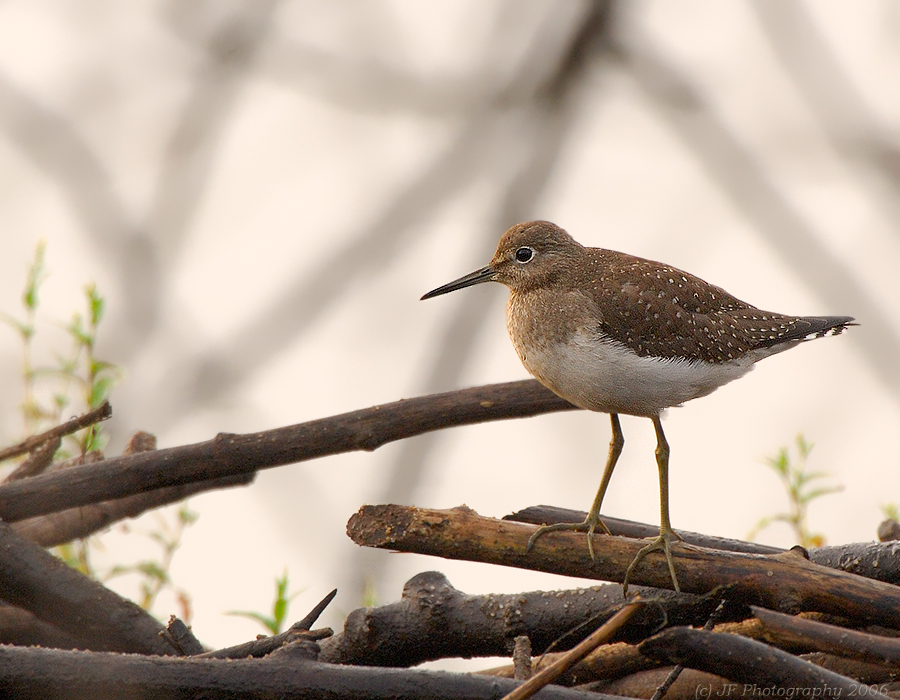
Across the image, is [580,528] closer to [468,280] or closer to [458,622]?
[458,622]

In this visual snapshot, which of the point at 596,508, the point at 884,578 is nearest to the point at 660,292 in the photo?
the point at 596,508

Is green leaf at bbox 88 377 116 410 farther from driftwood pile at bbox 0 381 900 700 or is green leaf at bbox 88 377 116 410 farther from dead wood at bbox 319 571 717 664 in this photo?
dead wood at bbox 319 571 717 664

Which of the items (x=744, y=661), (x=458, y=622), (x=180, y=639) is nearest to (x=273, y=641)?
(x=180, y=639)

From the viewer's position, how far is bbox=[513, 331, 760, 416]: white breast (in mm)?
3270

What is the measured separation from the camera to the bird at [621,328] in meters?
3.30

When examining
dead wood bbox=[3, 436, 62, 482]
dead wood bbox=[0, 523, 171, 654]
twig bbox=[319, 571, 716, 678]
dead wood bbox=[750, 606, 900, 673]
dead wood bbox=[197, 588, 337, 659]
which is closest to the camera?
dead wood bbox=[750, 606, 900, 673]

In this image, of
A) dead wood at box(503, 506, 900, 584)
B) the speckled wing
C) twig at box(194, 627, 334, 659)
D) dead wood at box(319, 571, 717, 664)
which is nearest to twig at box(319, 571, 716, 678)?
dead wood at box(319, 571, 717, 664)

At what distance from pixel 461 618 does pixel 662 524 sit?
758mm

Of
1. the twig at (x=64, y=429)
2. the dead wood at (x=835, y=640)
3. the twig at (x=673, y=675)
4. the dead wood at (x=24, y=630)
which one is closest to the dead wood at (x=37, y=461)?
the twig at (x=64, y=429)

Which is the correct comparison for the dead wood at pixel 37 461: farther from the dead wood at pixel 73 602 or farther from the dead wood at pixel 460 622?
the dead wood at pixel 460 622

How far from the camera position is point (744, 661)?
1.97 meters

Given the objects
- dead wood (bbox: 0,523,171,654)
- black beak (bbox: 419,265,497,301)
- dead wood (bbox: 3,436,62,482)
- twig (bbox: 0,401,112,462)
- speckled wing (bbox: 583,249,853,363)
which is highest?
black beak (bbox: 419,265,497,301)

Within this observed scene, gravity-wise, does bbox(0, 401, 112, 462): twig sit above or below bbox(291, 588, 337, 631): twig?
above

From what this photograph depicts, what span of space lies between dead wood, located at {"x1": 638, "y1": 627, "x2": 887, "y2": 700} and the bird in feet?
3.27
